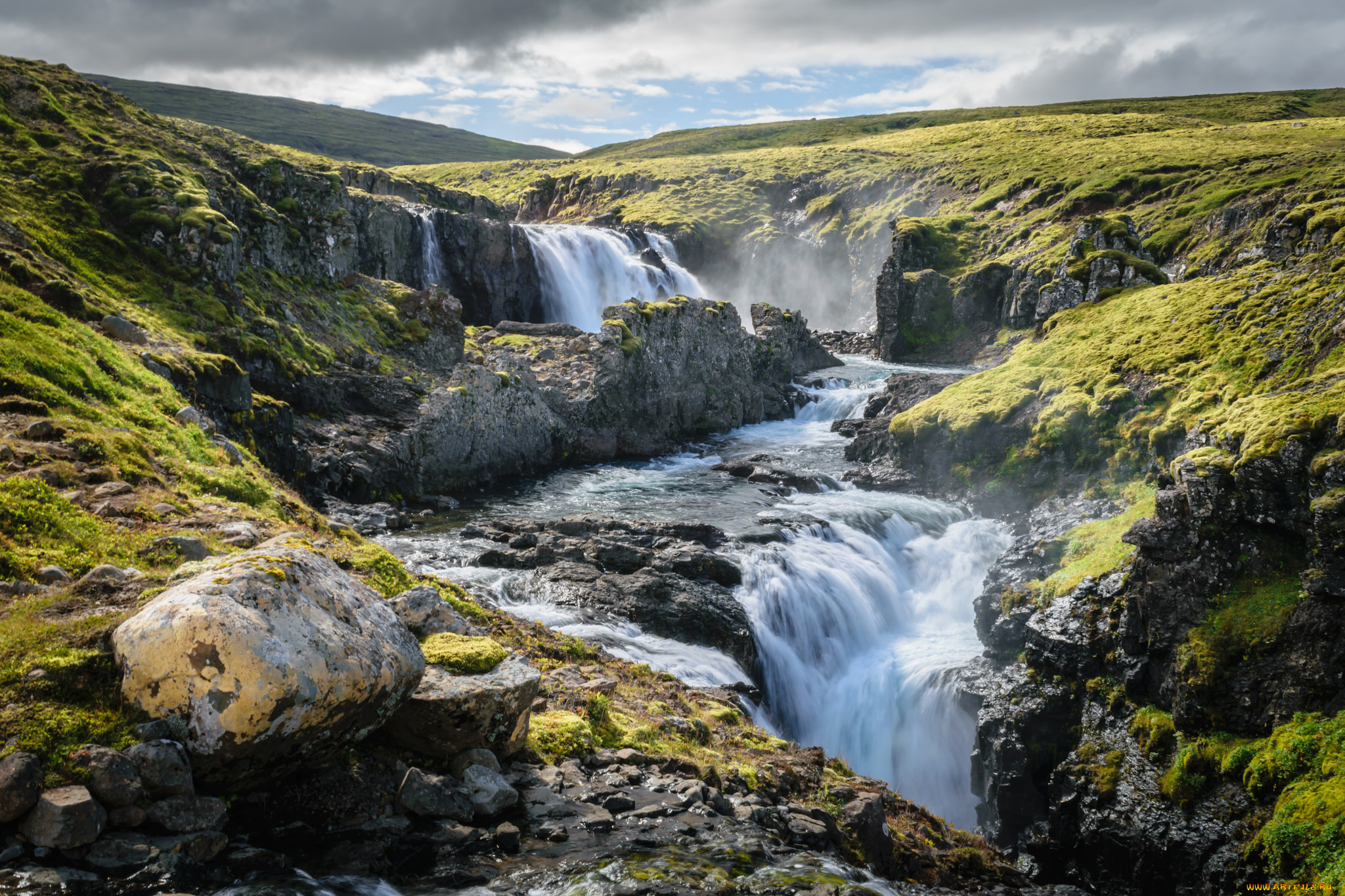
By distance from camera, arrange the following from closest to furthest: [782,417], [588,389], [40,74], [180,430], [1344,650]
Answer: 1. [1344,650]
2. [180,430]
3. [40,74]
4. [588,389]
5. [782,417]

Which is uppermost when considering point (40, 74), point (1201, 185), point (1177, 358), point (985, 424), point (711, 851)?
point (1201, 185)

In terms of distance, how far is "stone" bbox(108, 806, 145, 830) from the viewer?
565cm

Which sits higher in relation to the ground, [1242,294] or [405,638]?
[1242,294]

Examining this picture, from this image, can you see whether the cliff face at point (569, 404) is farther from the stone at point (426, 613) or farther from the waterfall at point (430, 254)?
the stone at point (426, 613)

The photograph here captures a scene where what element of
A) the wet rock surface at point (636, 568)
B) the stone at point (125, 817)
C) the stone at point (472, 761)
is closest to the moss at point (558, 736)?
the stone at point (472, 761)

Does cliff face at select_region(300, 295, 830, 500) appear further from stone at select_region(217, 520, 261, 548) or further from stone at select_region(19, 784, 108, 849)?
stone at select_region(19, 784, 108, 849)

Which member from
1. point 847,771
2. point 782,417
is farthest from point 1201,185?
point 847,771

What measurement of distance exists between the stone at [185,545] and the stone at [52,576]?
47.3 inches

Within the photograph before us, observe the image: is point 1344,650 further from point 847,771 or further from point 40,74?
A: point 40,74

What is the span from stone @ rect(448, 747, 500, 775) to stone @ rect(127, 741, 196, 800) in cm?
256

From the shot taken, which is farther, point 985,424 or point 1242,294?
point 985,424

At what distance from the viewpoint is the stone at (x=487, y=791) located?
7.68m

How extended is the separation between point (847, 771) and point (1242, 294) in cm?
2387

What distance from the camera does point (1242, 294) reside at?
25688 millimetres
